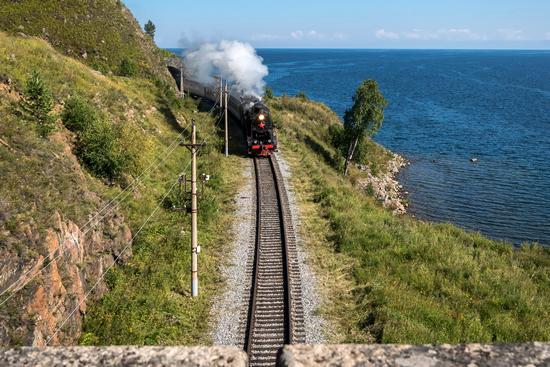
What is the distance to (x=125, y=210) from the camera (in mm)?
21328

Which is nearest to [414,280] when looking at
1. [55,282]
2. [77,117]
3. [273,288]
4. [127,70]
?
[273,288]

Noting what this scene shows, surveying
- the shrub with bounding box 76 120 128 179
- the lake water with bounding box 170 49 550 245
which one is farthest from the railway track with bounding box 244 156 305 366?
the lake water with bounding box 170 49 550 245

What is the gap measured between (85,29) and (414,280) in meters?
60.4

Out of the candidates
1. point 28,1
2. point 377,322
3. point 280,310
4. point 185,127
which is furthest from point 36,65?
point 28,1

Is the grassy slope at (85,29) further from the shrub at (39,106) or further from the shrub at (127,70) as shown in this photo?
the shrub at (39,106)

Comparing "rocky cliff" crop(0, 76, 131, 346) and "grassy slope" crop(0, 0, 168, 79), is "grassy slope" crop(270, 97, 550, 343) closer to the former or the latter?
"rocky cliff" crop(0, 76, 131, 346)

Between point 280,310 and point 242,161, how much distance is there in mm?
22089

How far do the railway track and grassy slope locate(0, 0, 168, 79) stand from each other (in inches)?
1491

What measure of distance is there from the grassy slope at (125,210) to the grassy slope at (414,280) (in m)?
5.47

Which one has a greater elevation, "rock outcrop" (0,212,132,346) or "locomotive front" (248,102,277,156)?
"locomotive front" (248,102,277,156)

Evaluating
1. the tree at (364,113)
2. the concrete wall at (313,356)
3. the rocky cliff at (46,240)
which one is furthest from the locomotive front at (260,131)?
the concrete wall at (313,356)

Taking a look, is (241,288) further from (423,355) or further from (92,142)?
(423,355)

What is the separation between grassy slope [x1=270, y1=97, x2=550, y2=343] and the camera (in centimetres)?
1598

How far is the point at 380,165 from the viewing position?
200 feet
